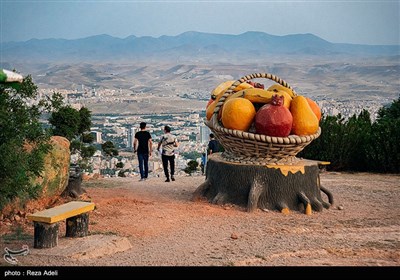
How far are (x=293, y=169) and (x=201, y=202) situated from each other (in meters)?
1.72

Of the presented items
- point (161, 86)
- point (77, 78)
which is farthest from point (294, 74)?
point (77, 78)

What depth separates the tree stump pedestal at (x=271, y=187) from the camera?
9664 millimetres

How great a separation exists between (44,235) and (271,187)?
4.14 meters

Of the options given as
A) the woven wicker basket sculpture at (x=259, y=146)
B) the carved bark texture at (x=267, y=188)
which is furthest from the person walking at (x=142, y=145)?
the carved bark texture at (x=267, y=188)

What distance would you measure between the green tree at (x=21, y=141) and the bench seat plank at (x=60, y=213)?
81 cm

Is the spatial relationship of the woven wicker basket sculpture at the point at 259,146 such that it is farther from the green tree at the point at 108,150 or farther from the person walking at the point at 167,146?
the green tree at the point at 108,150

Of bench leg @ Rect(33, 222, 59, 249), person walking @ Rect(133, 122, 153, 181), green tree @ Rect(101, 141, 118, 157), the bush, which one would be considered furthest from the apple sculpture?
green tree @ Rect(101, 141, 118, 157)

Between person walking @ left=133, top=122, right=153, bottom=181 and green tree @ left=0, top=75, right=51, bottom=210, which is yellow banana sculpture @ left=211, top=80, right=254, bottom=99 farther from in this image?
green tree @ left=0, top=75, right=51, bottom=210

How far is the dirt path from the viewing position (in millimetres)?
6594

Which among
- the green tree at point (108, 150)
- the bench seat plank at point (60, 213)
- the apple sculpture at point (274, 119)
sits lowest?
the green tree at point (108, 150)

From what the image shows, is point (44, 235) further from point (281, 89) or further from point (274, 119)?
point (281, 89)

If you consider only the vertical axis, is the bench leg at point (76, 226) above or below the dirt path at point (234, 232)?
above

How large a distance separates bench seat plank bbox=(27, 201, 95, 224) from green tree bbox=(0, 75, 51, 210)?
0.81m

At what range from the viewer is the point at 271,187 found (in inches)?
382
